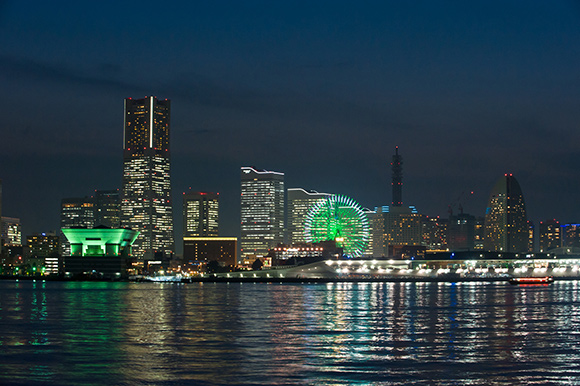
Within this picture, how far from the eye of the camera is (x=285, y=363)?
34.4m

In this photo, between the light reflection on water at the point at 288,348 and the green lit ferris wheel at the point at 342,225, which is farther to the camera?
the green lit ferris wheel at the point at 342,225

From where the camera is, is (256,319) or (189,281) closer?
(256,319)

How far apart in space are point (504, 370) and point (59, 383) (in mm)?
18079

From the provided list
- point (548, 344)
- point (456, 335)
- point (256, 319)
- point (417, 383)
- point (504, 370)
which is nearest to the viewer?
point (417, 383)

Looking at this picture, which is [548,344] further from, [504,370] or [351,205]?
[351,205]

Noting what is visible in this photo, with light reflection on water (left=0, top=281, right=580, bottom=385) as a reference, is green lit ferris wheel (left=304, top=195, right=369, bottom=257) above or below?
above

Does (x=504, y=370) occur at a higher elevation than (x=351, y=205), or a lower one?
lower

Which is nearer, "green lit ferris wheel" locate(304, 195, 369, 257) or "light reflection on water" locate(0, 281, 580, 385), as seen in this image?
"light reflection on water" locate(0, 281, 580, 385)

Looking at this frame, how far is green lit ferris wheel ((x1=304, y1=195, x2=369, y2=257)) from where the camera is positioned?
190m

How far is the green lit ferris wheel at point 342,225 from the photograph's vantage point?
622 feet

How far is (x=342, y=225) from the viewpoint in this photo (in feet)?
623

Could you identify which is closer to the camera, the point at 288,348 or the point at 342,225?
the point at 288,348

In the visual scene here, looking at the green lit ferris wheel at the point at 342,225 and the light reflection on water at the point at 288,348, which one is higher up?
the green lit ferris wheel at the point at 342,225

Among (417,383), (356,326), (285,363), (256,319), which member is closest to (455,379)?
(417,383)
